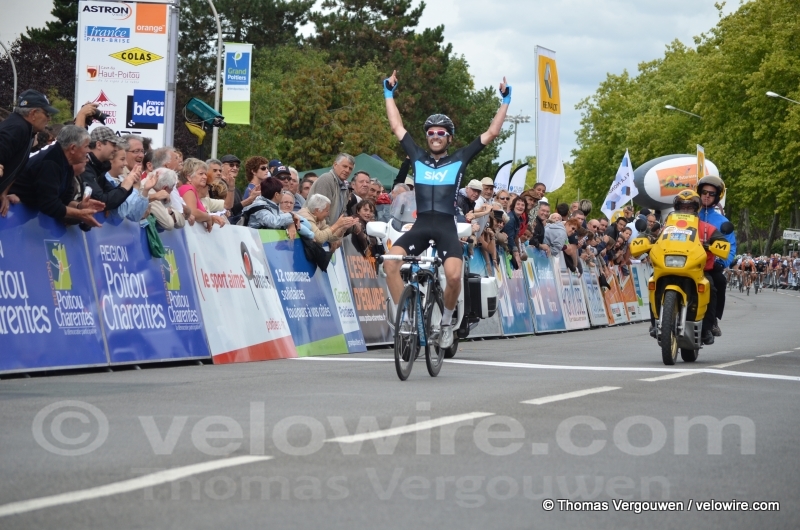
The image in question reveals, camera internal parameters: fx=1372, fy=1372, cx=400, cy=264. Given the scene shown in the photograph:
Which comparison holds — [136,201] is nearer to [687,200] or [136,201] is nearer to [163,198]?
[163,198]

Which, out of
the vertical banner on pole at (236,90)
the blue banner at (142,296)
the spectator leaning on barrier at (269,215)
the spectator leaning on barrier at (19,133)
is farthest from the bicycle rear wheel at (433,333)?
the vertical banner on pole at (236,90)

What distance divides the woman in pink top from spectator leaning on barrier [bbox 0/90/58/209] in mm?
2990

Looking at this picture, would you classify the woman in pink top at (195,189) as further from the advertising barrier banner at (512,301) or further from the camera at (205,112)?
the advertising barrier banner at (512,301)

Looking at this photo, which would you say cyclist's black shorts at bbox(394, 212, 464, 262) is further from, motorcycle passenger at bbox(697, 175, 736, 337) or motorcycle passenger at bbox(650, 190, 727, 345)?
motorcycle passenger at bbox(697, 175, 736, 337)

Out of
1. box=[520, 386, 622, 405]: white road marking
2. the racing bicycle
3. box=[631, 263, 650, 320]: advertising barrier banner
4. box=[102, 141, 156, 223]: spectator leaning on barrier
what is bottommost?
box=[631, 263, 650, 320]: advertising barrier banner

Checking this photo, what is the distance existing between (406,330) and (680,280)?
473 centimetres

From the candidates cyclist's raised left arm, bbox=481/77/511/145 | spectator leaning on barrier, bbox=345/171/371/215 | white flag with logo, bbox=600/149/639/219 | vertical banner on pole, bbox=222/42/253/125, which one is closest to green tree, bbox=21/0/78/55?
vertical banner on pole, bbox=222/42/253/125

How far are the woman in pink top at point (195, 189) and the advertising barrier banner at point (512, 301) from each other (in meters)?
7.70

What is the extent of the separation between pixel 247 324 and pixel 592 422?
686 cm

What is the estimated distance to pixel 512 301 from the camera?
22938mm

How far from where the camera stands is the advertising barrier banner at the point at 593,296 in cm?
2838

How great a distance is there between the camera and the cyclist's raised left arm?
1277cm

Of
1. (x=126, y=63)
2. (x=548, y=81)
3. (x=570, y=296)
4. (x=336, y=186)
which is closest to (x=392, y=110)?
(x=336, y=186)

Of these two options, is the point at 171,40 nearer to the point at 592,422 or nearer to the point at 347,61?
the point at 592,422
